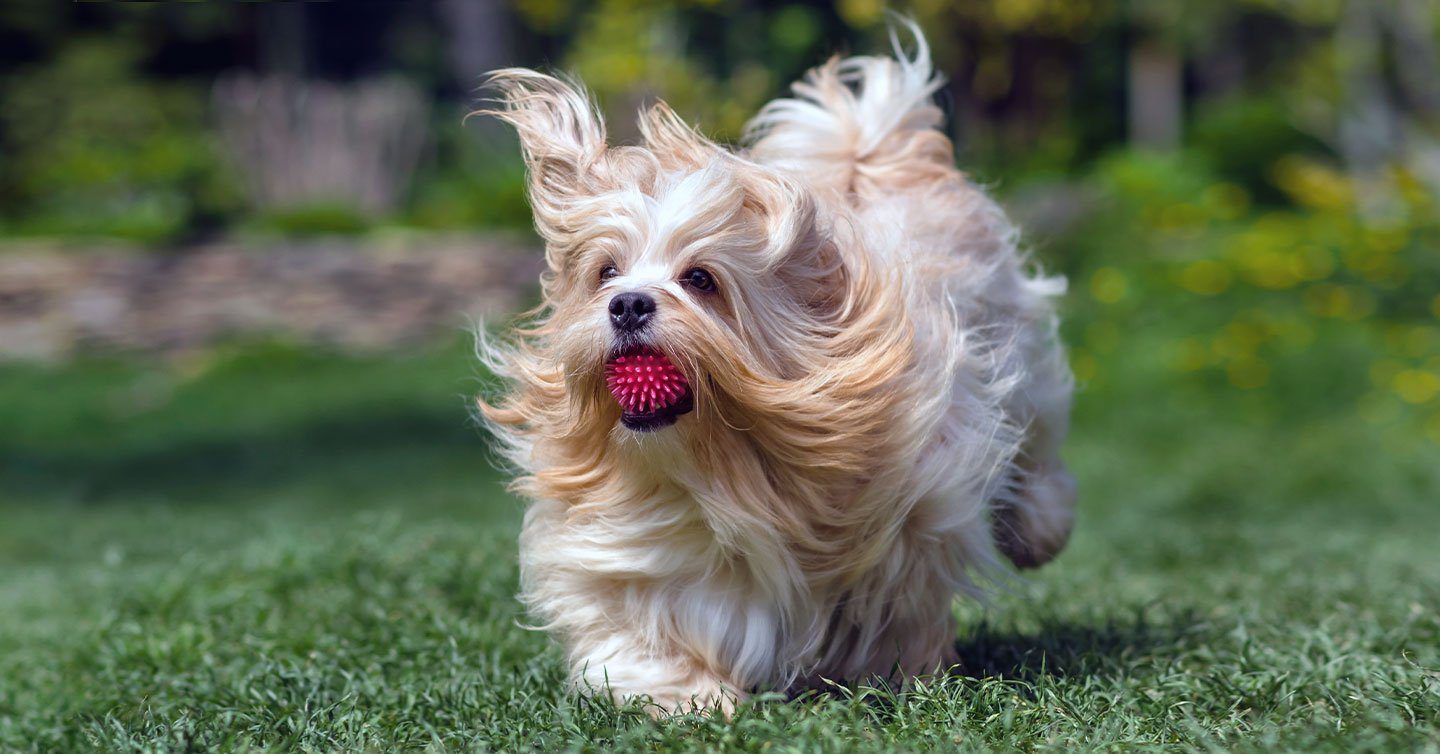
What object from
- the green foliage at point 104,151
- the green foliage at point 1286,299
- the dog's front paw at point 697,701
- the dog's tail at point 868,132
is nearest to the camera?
the dog's front paw at point 697,701

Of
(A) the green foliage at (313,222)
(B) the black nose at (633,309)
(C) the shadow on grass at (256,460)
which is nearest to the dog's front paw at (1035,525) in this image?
(B) the black nose at (633,309)

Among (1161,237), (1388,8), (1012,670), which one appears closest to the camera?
(1012,670)

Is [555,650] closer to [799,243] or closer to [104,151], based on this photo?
[799,243]

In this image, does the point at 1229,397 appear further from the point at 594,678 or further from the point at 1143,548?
the point at 594,678

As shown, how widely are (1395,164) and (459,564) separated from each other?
1009cm

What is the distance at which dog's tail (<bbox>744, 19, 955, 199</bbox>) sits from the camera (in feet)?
14.5

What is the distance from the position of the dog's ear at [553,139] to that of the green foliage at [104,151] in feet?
35.0

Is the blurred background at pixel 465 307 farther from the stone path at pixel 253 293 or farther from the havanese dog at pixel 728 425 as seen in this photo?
the havanese dog at pixel 728 425

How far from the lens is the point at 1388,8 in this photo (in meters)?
15.8

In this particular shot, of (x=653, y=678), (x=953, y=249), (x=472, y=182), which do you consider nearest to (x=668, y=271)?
(x=653, y=678)

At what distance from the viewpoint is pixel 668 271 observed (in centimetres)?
318

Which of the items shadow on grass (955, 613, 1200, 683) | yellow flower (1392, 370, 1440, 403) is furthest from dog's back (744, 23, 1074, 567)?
yellow flower (1392, 370, 1440, 403)

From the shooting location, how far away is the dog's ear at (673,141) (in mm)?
3514

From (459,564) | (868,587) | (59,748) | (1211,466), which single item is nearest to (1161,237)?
(1211,466)
